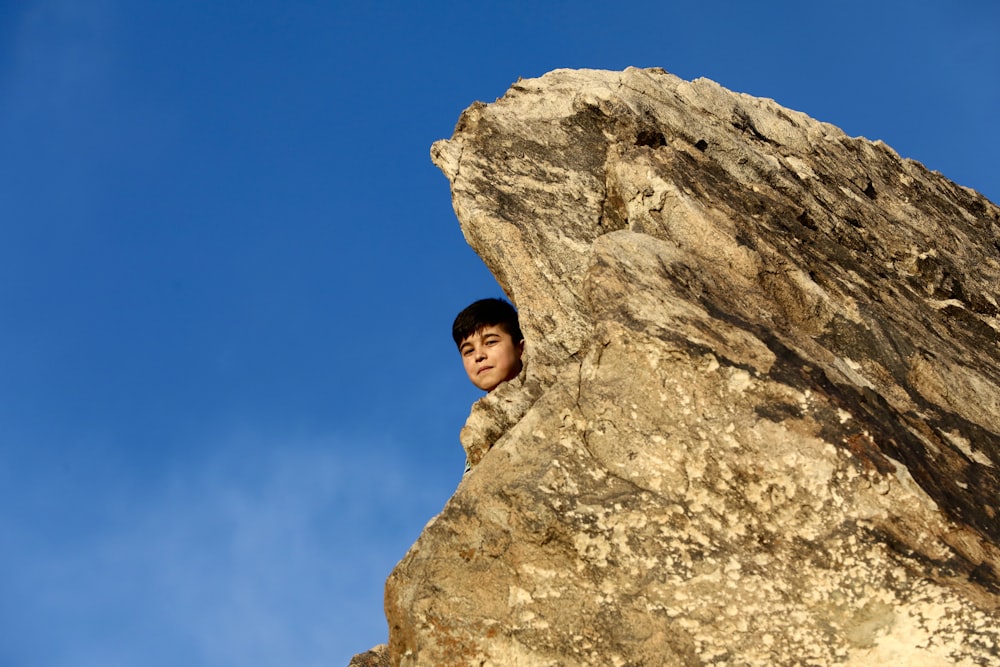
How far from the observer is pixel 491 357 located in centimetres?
1019

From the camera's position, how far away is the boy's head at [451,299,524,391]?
1015 centimetres

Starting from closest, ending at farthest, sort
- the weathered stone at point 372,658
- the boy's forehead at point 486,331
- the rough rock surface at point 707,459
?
the rough rock surface at point 707,459 → the boy's forehead at point 486,331 → the weathered stone at point 372,658

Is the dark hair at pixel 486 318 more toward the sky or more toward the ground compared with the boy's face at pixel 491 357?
more toward the sky

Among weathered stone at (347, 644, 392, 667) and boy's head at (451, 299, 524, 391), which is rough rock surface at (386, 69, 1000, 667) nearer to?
boy's head at (451, 299, 524, 391)

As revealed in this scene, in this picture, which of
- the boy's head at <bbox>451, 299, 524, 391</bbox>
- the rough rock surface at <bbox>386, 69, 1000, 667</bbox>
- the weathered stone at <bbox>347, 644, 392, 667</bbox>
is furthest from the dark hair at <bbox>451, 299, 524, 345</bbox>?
the weathered stone at <bbox>347, 644, 392, 667</bbox>

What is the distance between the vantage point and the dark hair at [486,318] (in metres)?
10.3

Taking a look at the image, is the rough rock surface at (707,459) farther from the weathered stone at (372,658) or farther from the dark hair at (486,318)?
the weathered stone at (372,658)

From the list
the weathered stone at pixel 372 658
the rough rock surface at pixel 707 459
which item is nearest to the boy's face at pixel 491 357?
the rough rock surface at pixel 707 459

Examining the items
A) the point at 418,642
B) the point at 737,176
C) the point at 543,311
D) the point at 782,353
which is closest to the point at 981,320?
the point at 737,176

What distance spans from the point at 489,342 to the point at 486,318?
0.89 feet

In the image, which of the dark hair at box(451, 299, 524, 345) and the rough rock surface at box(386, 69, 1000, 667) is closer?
the rough rock surface at box(386, 69, 1000, 667)

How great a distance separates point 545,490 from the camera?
7.04 m

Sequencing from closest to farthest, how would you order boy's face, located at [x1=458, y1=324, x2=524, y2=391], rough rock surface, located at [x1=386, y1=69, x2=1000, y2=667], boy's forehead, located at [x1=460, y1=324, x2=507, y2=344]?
rough rock surface, located at [x1=386, y1=69, x2=1000, y2=667], boy's face, located at [x1=458, y1=324, x2=524, y2=391], boy's forehead, located at [x1=460, y1=324, x2=507, y2=344]

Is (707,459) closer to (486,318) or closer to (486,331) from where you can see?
(486,331)
